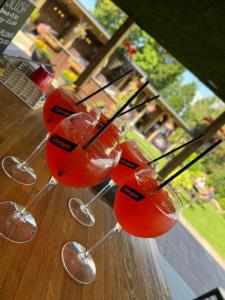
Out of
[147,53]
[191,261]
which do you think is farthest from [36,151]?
[147,53]

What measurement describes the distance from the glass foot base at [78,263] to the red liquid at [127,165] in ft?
0.82

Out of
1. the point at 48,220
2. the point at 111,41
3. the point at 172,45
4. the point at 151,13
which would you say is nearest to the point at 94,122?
the point at 48,220

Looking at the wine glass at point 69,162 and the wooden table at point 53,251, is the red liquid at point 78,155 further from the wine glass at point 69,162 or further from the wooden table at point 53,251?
the wooden table at point 53,251

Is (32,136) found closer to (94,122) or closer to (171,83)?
(94,122)

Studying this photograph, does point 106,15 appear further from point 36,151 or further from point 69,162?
point 69,162

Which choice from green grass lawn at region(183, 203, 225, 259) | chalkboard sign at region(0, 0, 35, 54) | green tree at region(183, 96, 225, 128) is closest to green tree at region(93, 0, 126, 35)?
green tree at region(183, 96, 225, 128)

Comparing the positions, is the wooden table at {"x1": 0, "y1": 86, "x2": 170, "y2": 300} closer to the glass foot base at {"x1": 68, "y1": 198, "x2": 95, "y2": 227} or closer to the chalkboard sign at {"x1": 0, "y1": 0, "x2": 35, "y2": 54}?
the glass foot base at {"x1": 68, "y1": 198, "x2": 95, "y2": 227}

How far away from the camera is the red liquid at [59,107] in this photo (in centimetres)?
90

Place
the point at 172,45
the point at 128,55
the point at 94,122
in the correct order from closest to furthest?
the point at 94,122 < the point at 172,45 < the point at 128,55

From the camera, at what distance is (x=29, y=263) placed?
2.09 ft

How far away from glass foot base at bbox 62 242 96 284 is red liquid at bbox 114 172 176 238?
4.8 inches

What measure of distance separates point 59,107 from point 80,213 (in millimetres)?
300

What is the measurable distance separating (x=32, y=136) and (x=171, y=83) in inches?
1096

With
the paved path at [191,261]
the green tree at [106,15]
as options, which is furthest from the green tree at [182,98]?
the paved path at [191,261]
